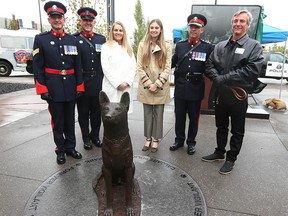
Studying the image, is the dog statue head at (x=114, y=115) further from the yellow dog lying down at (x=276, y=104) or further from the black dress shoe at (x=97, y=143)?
the yellow dog lying down at (x=276, y=104)

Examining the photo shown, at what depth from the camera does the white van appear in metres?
14.4

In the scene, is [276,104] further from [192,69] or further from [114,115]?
[114,115]

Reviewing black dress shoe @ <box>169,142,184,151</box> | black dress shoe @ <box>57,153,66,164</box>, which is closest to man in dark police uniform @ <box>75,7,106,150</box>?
black dress shoe @ <box>57,153,66,164</box>

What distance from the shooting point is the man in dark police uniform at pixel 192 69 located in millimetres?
3723

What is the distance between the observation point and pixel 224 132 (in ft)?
12.0

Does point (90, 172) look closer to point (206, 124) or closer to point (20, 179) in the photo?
point (20, 179)

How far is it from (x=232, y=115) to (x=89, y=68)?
90.6 inches

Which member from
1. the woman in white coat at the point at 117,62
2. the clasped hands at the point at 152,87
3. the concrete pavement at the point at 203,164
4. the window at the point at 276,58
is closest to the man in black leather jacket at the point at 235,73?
the concrete pavement at the point at 203,164

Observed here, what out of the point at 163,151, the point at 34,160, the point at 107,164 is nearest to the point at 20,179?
the point at 34,160

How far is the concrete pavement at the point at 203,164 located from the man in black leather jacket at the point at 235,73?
0.38m

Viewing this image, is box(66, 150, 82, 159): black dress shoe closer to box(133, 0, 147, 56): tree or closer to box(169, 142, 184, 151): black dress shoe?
box(169, 142, 184, 151): black dress shoe

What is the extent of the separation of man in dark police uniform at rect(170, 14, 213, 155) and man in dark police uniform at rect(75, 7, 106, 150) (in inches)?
50.8

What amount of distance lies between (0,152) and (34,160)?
76 cm

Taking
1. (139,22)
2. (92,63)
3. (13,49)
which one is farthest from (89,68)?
(139,22)
